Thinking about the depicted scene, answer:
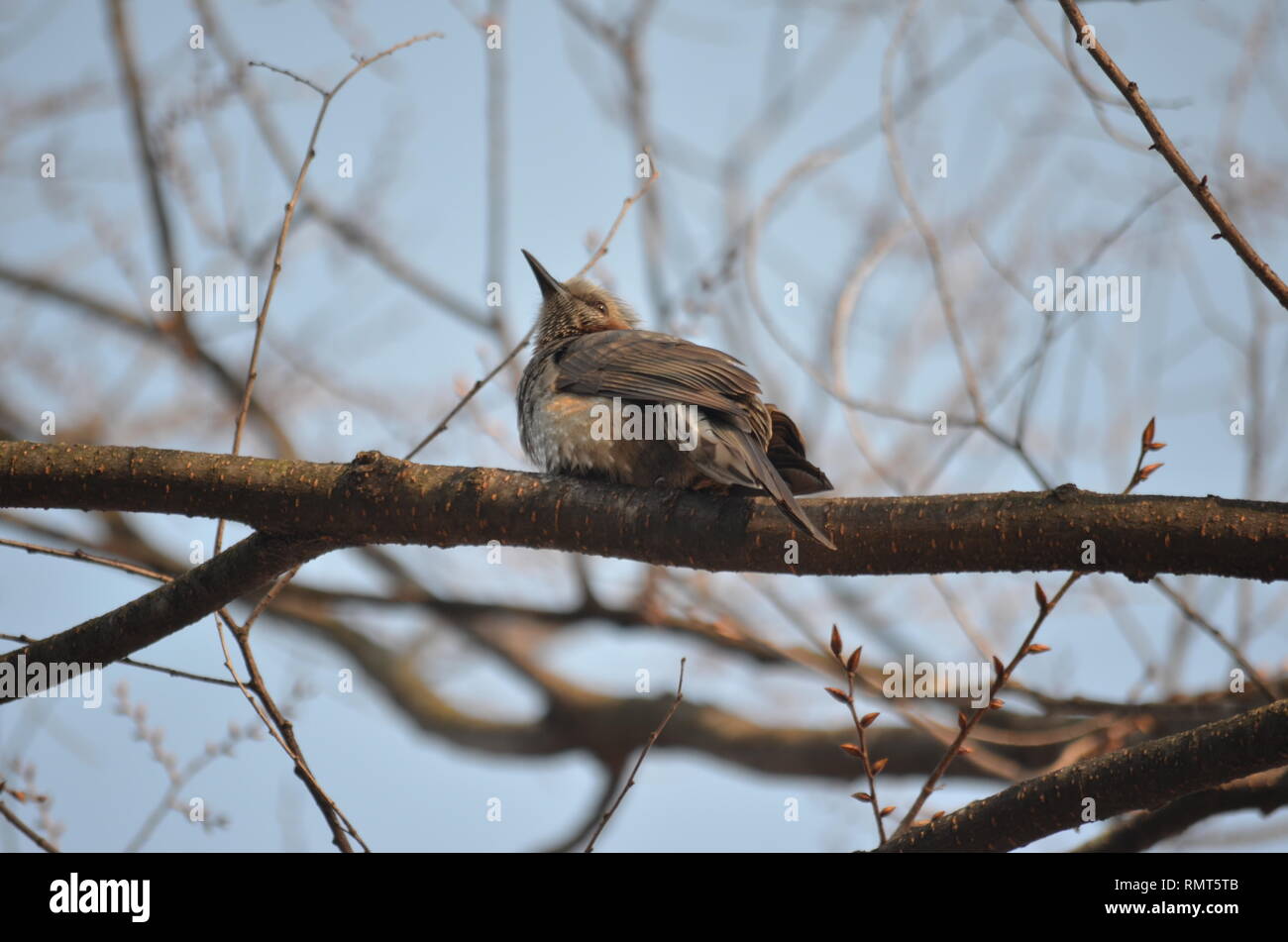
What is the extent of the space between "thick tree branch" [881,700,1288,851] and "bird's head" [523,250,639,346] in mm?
2985

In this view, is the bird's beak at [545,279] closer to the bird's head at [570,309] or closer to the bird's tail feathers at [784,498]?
the bird's head at [570,309]

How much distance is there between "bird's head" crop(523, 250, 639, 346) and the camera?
4.88 metres

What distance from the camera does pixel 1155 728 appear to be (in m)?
4.38

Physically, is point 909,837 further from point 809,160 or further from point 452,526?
point 809,160

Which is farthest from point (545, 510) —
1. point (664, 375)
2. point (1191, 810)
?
point (1191, 810)

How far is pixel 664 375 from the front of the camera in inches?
140

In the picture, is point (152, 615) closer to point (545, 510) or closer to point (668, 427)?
point (545, 510)

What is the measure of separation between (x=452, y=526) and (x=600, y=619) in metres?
3.04

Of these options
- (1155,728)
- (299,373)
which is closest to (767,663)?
(1155,728)

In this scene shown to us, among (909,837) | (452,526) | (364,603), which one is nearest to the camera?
(909,837)

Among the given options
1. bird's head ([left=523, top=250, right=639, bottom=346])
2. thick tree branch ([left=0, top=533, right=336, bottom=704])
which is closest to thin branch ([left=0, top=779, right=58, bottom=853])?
thick tree branch ([left=0, top=533, right=336, bottom=704])

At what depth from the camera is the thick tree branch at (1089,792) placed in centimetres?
228

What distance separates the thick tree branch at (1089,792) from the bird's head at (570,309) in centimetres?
299

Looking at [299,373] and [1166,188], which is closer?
[1166,188]
